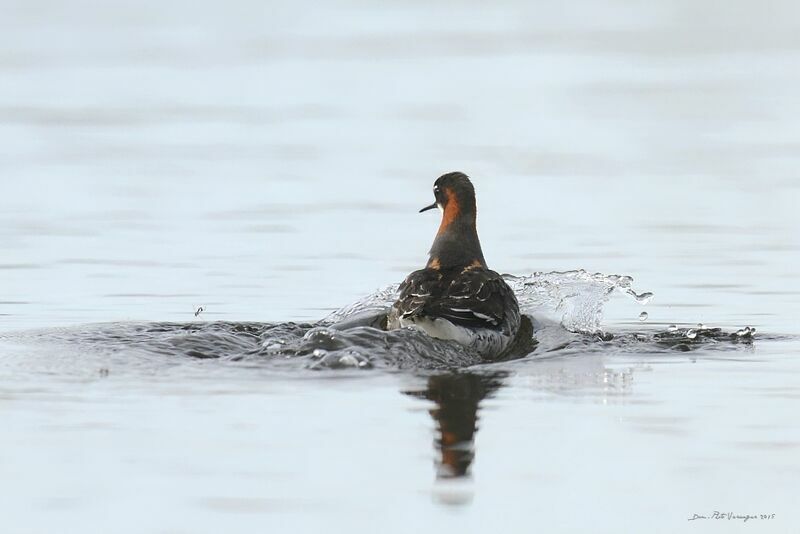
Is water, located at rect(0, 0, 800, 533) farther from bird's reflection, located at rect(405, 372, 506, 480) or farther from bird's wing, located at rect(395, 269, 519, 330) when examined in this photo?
bird's wing, located at rect(395, 269, 519, 330)

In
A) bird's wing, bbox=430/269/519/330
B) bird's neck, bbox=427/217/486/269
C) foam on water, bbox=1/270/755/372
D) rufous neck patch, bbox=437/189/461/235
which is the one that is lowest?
foam on water, bbox=1/270/755/372

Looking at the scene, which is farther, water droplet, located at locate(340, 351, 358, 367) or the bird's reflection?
water droplet, located at locate(340, 351, 358, 367)

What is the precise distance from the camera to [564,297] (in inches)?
582

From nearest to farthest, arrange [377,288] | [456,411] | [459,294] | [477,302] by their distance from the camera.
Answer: [456,411] < [477,302] < [459,294] < [377,288]

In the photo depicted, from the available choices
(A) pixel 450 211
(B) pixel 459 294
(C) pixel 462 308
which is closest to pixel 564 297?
(A) pixel 450 211

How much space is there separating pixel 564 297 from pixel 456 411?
4.68m

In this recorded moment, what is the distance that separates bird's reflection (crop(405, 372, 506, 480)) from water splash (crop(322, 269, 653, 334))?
8.89 feet

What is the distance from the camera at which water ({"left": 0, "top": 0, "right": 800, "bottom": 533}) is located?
28.1 ft

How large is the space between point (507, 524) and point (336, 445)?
157 centimetres

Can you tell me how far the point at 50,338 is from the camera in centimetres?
1306

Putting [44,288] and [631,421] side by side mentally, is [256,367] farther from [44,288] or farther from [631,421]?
[44,288]

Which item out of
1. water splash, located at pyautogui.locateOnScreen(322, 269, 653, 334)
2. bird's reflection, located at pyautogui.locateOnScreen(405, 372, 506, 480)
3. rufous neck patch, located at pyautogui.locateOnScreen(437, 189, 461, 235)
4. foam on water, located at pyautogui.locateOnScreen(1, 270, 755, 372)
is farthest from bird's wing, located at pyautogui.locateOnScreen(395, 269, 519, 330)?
bird's reflection, located at pyautogui.locateOnScreen(405, 372, 506, 480)

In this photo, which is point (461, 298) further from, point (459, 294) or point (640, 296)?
point (640, 296)

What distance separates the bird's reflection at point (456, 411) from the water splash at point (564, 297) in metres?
2.71
